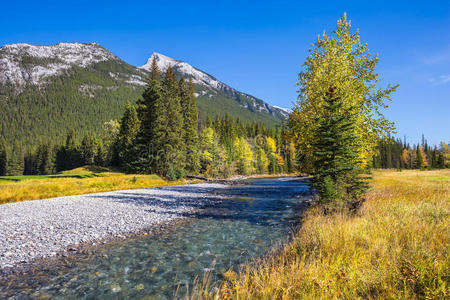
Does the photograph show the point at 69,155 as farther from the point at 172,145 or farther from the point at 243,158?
the point at 172,145

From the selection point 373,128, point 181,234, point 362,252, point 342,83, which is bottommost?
point 181,234

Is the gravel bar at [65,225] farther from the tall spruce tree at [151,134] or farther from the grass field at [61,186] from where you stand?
the tall spruce tree at [151,134]

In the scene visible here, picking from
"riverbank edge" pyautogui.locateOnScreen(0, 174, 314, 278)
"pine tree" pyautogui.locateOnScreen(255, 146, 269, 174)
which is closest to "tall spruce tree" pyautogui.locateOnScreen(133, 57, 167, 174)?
"riverbank edge" pyautogui.locateOnScreen(0, 174, 314, 278)

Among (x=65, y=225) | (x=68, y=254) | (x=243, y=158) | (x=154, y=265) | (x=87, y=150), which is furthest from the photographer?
(x=87, y=150)

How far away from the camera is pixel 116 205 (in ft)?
53.3

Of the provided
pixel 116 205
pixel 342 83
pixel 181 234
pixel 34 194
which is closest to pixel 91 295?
pixel 181 234

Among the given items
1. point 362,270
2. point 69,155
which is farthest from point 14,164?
point 362,270

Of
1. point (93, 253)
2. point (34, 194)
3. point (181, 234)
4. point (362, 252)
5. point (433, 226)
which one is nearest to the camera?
point (362, 252)

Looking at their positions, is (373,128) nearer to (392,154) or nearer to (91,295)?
(91,295)

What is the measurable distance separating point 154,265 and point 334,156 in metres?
10.3

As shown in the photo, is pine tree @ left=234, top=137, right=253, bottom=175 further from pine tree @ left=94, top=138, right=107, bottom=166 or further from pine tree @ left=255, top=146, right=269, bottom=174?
pine tree @ left=94, top=138, right=107, bottom=166

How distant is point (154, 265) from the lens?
6816 millimetres

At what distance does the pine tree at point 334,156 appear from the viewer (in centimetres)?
1180

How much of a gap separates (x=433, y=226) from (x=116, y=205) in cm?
1722
